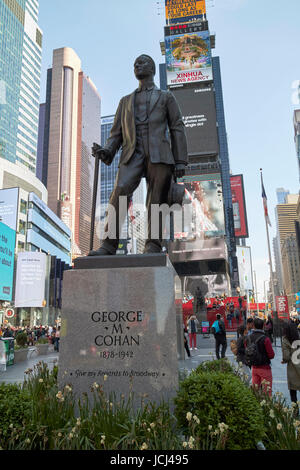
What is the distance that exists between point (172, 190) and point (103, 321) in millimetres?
2361

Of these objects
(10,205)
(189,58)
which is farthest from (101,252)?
(189,58)

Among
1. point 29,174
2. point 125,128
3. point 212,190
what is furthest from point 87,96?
point 125,128

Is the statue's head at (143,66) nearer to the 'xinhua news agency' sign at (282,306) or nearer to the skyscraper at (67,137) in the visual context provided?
the 'xinhua news agency' sign at (282,306)

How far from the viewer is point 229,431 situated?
3.29 m

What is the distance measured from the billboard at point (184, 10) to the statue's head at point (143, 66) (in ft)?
266

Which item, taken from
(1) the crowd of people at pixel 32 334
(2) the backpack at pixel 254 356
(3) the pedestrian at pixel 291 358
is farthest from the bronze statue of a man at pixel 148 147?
(1) the crowd of people at pixel 32 334

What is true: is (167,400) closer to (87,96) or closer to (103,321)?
(103,321)

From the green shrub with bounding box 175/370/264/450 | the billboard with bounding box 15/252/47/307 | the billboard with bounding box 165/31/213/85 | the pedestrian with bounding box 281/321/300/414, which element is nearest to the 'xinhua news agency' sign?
the pedestrian with bounding box 281/321/300/414

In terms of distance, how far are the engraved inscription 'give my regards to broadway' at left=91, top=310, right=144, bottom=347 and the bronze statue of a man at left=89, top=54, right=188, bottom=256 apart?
110 cm

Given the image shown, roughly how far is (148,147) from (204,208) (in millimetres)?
58296

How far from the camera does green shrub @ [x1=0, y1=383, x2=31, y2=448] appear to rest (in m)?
3.25

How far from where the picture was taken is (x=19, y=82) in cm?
11169

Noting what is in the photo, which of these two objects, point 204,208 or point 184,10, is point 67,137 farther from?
point 204,208

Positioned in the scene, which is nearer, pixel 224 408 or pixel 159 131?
pixel 224 408
